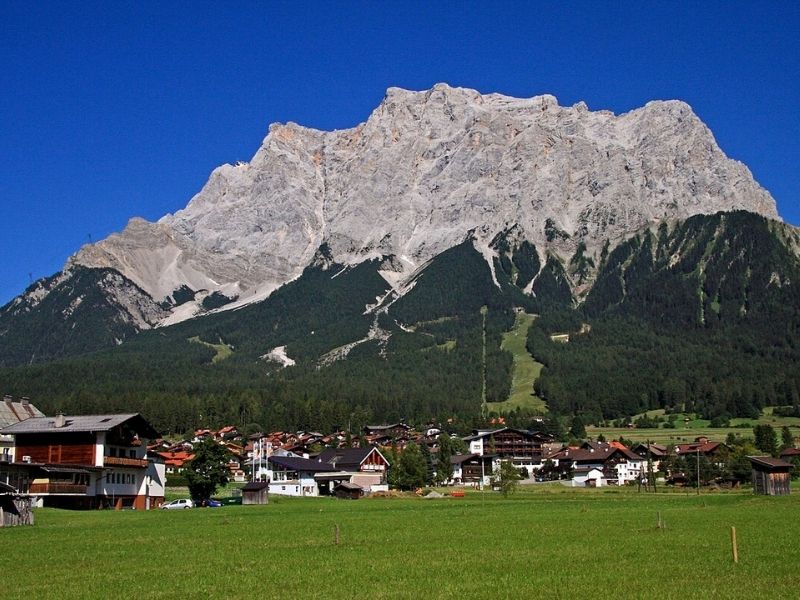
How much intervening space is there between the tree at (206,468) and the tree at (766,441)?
94014mm

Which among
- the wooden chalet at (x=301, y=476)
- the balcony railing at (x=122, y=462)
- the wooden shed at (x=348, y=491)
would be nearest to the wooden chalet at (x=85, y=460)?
the balcony railing at (x=122, y=462)

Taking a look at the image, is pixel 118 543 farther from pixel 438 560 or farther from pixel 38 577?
pixel 438 560

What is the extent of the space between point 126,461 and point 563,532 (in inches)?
2115

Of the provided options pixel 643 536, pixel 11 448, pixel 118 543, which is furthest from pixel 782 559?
pixel 11 448

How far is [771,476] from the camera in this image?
266ft

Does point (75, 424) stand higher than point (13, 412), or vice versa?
point (13, 412)

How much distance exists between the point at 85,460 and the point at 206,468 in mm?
12117

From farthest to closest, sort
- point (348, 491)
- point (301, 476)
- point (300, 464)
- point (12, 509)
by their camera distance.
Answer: point (300, 464)
point (301, 476)
point (348, 491)
point (12, 509)

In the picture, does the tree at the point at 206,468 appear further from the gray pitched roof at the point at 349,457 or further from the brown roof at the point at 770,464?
the gray pitched roof at the point at 349,457

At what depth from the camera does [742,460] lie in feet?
404

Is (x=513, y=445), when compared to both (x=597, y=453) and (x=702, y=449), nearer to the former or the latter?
(x=597, y=453)

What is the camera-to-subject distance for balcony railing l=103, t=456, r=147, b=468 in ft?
270

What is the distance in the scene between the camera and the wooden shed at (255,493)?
294ft

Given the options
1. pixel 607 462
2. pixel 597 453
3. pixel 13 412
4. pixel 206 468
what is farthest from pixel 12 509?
pixel 597 453
